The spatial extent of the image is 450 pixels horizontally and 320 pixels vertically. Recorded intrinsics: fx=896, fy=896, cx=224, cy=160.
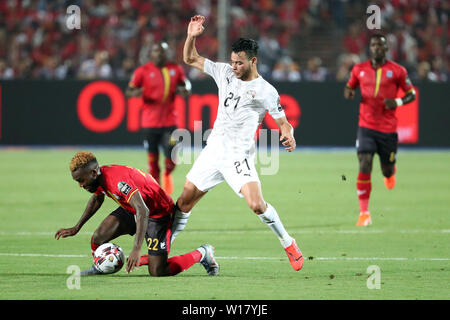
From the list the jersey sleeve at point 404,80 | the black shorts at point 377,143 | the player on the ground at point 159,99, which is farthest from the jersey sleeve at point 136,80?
the jersey sleeve at point 404,80

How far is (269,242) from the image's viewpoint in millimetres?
10594

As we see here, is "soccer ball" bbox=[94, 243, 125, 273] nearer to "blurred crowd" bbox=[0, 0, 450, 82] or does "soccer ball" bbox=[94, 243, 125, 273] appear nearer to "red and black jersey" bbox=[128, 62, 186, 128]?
"red and black jersey" bbox=[128, 62, 186, 128]

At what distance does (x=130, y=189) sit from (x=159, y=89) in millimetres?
7556

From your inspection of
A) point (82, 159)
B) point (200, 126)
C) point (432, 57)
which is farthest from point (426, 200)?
point (432, 57)

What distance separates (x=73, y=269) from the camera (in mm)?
8555

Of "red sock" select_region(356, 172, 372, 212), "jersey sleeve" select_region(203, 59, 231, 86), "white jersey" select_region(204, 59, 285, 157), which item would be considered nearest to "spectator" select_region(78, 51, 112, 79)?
"red sock" select_region(356, 172, 372, 212)

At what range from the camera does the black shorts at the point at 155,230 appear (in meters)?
8.14

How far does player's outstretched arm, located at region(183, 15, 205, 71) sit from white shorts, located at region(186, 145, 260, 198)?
94 cm

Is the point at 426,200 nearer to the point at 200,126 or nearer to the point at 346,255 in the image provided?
the point at 346,255

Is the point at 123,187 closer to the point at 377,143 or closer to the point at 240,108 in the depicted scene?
the point at 240,108

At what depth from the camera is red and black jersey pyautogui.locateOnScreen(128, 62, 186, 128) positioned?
15.1 m

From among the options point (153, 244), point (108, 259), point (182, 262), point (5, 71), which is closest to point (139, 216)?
point (153, 244)

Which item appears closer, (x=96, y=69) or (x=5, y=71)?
(x=96, y=69)

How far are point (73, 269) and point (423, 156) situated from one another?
646 inches
